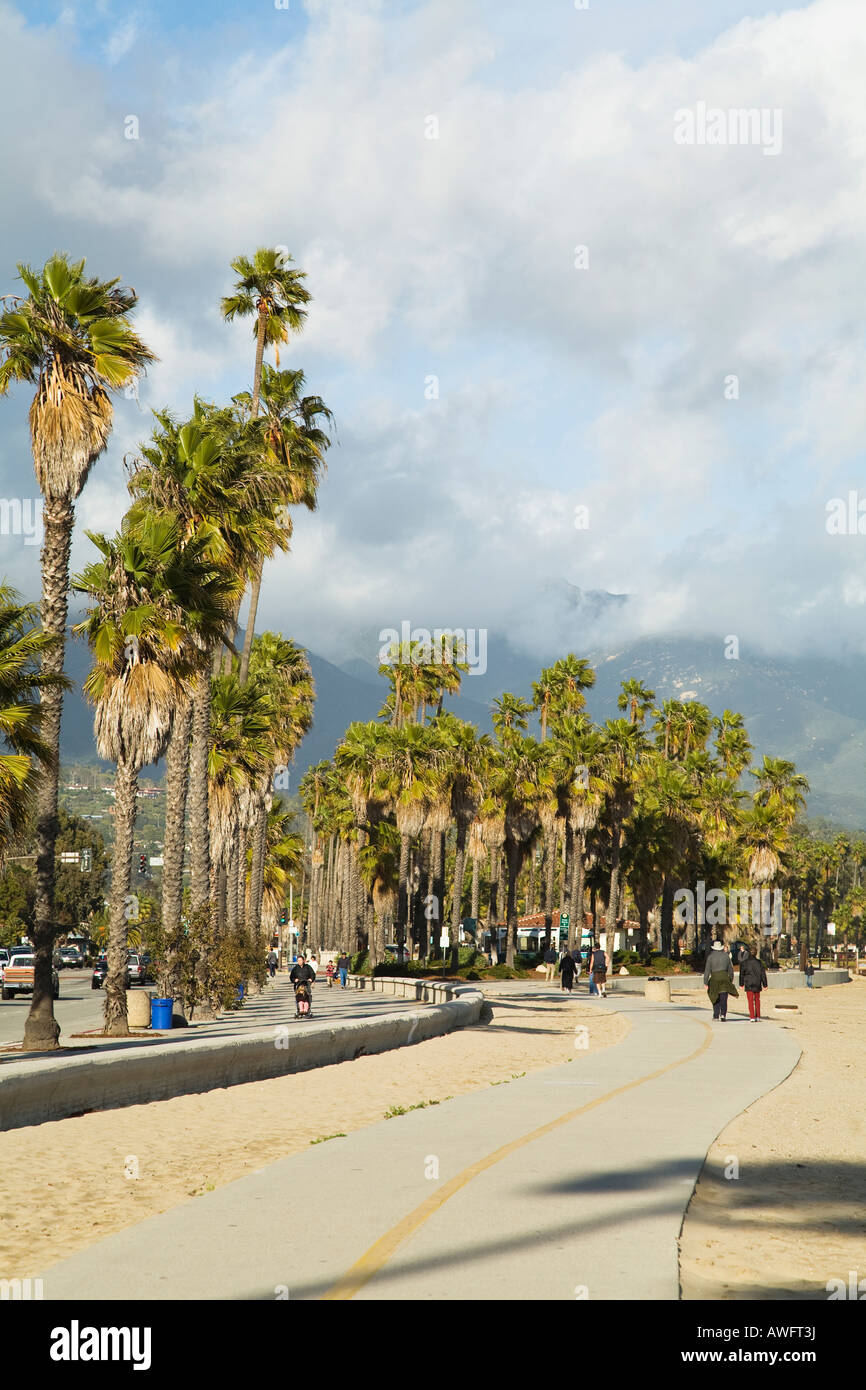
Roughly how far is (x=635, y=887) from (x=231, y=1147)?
66.6 meters

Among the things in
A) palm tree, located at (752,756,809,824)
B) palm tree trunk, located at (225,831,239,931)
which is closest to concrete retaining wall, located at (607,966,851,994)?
palm tree, located at (752,756,809,824)

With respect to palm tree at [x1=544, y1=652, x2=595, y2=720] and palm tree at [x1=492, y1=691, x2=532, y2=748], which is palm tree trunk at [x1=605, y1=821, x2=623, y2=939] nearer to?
palm tree at [x1=544, y1=652, x2=595, y2=720]

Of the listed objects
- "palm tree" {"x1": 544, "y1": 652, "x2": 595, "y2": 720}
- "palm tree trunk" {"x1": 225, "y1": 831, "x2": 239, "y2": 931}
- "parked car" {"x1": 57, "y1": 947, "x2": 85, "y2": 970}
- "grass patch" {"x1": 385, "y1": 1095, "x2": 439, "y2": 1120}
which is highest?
"palm tree" {"x1": 544, "y1": 652, "x2": 595, "y2": 720}

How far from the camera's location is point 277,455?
39031 mm

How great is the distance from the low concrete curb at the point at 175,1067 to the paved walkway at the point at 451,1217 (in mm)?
3303

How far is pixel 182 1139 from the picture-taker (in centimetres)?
1243

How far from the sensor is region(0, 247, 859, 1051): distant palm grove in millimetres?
20906

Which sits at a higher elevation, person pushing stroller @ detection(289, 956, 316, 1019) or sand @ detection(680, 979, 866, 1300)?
sand @ detection(680, 979, 866, 1300)

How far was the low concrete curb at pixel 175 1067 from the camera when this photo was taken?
12.9 meters

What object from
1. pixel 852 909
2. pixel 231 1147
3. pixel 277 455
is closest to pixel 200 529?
pixel 277 455

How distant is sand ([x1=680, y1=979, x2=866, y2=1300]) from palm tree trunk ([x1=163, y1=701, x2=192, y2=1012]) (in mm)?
14809

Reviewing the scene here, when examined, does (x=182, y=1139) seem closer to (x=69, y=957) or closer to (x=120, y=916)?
(x=120, y=916)
